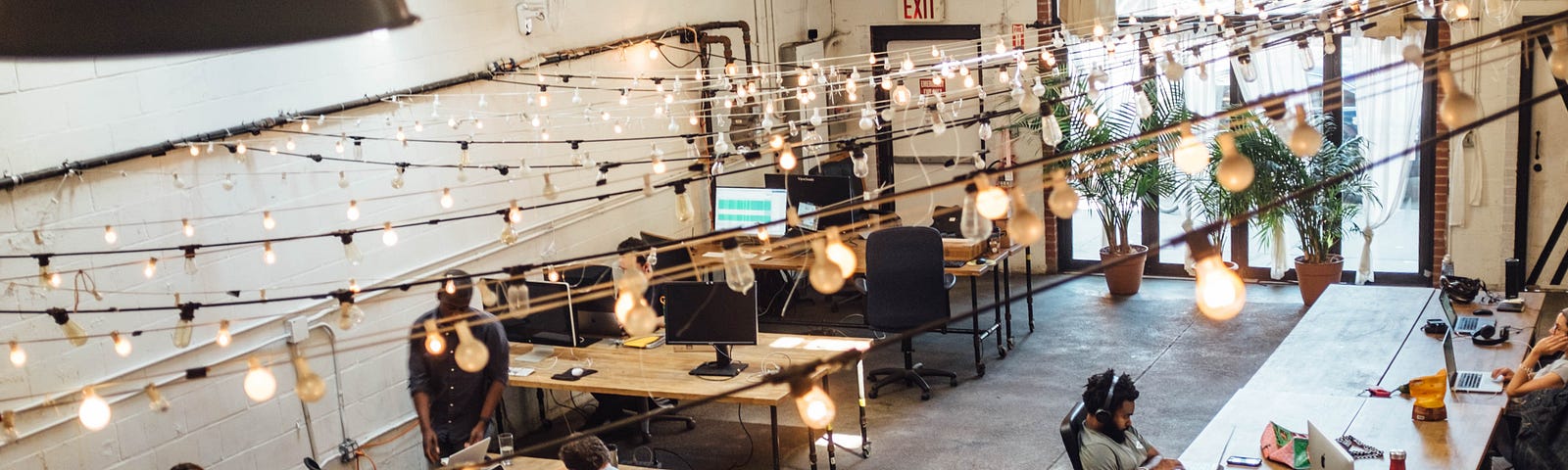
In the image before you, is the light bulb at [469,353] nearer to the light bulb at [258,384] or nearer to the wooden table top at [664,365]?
the light bulb at [258,384]

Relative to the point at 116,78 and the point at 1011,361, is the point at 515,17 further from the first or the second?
the point at 1011,361

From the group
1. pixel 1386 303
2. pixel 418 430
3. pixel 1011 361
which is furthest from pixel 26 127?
pixel 1386 303

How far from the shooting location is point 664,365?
7.61 meters

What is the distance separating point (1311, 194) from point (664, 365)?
16.9ft

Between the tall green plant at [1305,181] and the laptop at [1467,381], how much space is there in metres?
3.63

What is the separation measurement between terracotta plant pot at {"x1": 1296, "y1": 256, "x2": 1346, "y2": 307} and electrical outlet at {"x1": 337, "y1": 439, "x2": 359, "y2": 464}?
6793 millimetres

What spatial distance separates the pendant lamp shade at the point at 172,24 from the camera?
1.53 metres

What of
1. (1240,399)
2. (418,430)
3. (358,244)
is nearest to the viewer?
(1240,399)

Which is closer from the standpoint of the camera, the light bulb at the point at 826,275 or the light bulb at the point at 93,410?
the light bulb at the point at 826,275

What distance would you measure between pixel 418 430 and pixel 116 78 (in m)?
2.78

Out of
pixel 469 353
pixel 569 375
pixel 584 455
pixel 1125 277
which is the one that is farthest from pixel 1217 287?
pixel 1125 277

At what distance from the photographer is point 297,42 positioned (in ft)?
5.59

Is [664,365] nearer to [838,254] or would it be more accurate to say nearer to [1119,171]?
[838,254]

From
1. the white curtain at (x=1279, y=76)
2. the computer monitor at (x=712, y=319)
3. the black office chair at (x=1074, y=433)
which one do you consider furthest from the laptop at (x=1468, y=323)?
the computer monitor at (x=712, y=319)
